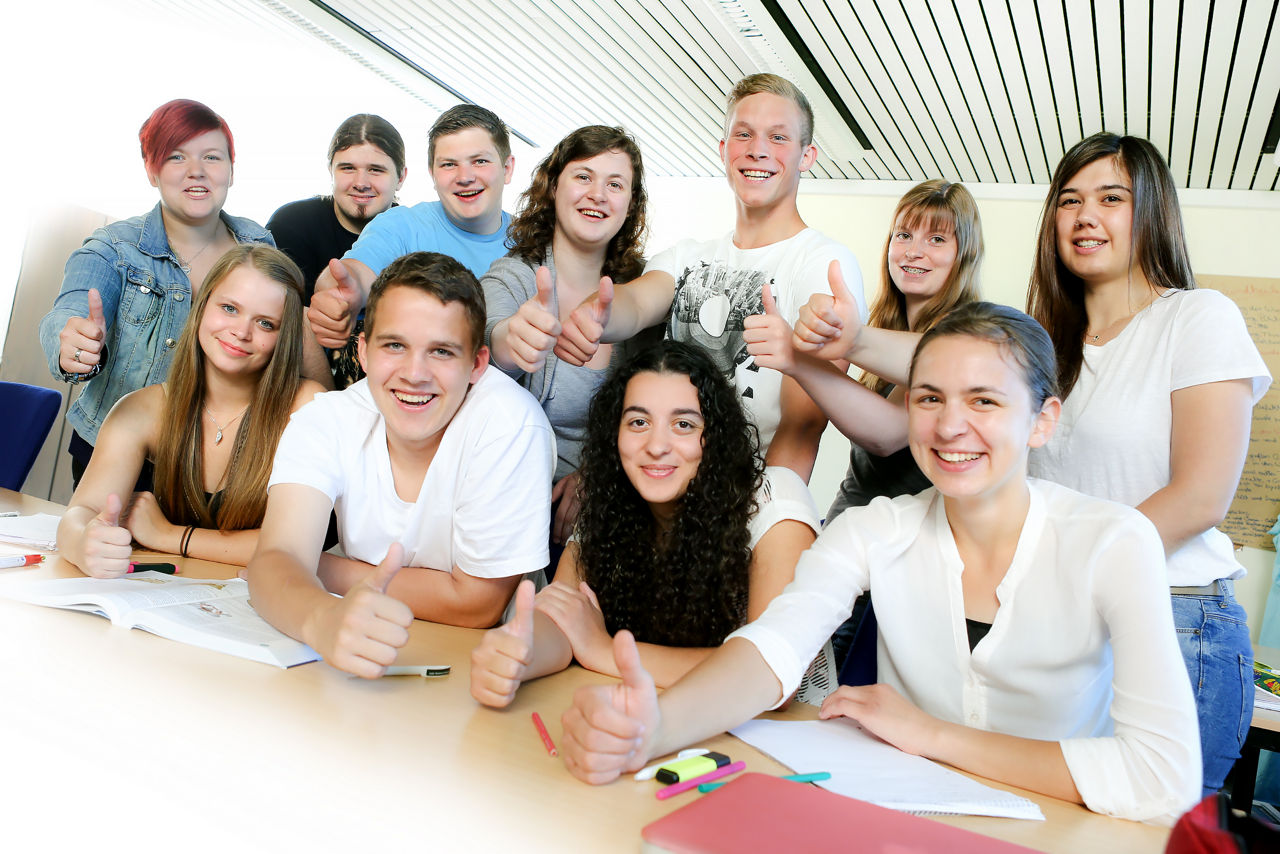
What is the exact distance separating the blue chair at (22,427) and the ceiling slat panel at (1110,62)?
15.0ft

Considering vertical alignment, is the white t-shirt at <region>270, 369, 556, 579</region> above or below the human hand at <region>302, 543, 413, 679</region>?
above

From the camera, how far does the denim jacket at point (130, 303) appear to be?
8.33ft

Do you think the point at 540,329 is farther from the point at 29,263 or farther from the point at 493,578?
the point at 29,263

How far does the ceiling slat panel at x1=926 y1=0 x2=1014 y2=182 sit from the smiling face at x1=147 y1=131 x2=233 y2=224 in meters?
3.13

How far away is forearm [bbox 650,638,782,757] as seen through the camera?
1.10m

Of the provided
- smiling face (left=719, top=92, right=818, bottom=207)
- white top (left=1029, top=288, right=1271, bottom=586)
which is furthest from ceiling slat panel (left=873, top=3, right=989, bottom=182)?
white top (left=1029, top=288, right=1271, bottom=586)

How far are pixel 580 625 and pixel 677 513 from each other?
0.35 metres

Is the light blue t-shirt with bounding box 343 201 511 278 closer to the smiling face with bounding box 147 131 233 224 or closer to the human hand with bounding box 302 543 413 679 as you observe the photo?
the smiling face with bounding box 147 131 233 224

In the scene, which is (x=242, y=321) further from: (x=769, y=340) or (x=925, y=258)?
(x=925, y=258)

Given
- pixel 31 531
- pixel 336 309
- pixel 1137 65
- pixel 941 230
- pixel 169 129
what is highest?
pixel 1137 65

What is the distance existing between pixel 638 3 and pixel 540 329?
3434 mm

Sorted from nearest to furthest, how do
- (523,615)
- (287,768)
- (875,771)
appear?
(287,768), (875,771), (523,615)

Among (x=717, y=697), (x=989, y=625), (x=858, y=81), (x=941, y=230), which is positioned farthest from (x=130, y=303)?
(x=858, y=81)

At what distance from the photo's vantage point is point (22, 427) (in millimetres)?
3041
